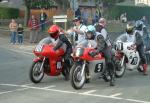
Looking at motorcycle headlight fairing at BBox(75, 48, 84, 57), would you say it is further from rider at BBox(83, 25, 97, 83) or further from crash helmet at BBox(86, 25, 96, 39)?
crash helmet at BBox(86, 25, 96, 39)

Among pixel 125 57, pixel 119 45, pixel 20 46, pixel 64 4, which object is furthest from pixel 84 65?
pixel 64 4

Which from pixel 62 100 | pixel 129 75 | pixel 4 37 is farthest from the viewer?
pixel 4 37

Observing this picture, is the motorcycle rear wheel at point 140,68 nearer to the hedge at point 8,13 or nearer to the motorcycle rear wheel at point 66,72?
the motorcycle rear wheel at point 66,72

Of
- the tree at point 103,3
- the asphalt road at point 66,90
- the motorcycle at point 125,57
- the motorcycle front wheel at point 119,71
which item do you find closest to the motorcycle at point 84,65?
the asphalt road at point 66,90

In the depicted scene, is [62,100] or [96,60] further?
[96,60]

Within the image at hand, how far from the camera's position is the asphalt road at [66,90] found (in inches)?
443

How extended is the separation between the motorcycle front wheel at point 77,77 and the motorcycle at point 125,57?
2.37m

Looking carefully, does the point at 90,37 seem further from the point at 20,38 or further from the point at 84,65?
the point at 20,38

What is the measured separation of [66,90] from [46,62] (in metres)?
1.43

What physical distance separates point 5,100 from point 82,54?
2.36 metres

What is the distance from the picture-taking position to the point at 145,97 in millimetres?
11586

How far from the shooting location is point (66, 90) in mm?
12445

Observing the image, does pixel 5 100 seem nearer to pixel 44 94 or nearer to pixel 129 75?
pixel 44 94

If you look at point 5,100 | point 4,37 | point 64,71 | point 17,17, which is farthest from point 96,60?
Result: point 17,17
